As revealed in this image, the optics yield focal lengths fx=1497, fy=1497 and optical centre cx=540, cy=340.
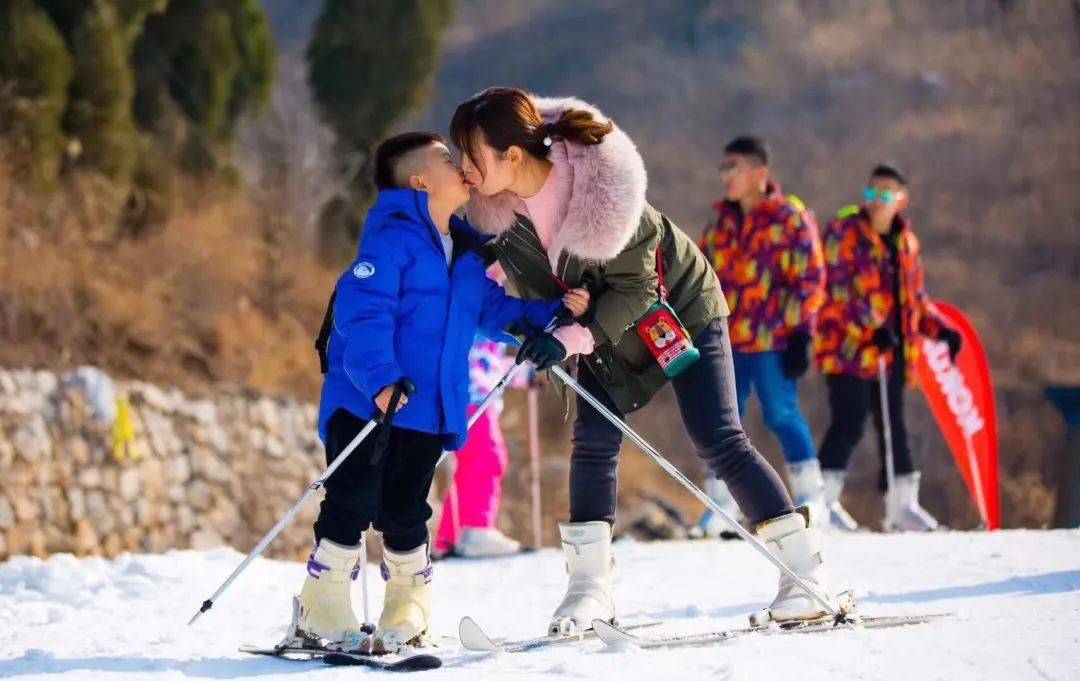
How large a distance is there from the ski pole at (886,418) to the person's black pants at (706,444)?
355 cm

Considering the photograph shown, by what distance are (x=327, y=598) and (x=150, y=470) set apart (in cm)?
679

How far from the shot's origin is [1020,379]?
18.6 metres

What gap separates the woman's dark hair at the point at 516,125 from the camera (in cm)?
397

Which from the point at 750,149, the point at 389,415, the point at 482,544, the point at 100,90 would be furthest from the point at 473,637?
the point at 100,90

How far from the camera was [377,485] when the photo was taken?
389 cm

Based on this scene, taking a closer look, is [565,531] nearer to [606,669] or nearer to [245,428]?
[606,669]

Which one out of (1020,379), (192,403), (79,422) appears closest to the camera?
(79,422)

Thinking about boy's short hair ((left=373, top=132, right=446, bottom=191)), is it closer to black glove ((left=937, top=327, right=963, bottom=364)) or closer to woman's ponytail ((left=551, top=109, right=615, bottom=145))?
woman's ponytail ((left=551, top=109, right=615, bottom=145))

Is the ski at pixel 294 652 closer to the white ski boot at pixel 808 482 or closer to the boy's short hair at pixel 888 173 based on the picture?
the white ski boot at pixel 808 482

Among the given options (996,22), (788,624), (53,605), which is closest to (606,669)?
(788,624)

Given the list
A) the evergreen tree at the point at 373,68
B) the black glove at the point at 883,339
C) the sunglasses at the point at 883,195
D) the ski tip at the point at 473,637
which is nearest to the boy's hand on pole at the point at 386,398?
the ski tip at the point at 473,637

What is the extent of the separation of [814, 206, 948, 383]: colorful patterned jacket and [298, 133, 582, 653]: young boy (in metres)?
3.83

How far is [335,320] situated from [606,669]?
3.66 feet

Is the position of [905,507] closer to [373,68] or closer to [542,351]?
[542,351]
